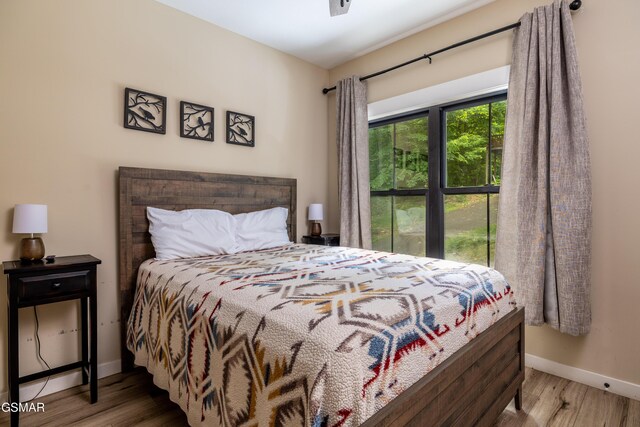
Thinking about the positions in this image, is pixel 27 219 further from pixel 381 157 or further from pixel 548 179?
pixel 548 179

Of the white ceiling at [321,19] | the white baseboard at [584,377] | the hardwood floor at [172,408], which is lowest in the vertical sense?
Answer: the hardwood floor at [172,408]

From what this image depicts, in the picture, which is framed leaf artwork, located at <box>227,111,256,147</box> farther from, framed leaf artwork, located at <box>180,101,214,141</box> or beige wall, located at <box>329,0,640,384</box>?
beige wall, located at <box>329,0,640,384</box>

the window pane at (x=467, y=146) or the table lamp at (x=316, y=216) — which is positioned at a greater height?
the window pane at (x=467, y=146)

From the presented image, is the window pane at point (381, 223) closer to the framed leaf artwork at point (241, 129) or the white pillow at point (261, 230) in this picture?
the white pillow at point (261, 230)

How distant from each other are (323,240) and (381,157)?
1095mm

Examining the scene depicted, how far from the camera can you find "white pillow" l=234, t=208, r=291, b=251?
9.04 ft

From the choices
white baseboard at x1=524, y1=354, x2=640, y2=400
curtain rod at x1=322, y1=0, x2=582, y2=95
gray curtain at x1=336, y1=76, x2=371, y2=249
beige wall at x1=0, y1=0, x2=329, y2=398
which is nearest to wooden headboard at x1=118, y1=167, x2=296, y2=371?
beige wall at x1=0, y1=0, x2=329, y2=398

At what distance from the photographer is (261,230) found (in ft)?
9.49

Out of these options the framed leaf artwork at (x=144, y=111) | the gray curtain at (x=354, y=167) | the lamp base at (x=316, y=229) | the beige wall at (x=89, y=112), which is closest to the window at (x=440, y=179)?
the gray curtain at (x=354, y=167)

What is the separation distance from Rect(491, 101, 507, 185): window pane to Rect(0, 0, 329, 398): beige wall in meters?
2.20

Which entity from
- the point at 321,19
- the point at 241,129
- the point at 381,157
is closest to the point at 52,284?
the point at 241,129

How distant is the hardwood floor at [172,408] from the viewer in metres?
1.79

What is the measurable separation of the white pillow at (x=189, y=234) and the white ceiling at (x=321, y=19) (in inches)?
64.6

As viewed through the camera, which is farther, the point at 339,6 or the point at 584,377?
the point at 584,377
